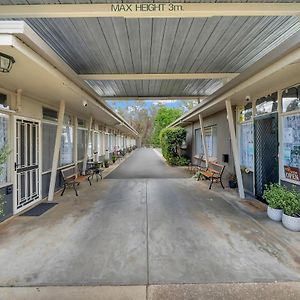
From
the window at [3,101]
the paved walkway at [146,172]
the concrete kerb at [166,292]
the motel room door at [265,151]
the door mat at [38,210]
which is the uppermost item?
the window at [3,101]

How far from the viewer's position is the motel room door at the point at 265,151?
5426 mm

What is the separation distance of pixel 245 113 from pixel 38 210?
6.34m

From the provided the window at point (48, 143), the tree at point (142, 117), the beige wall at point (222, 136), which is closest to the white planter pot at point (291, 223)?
the beige wall at point (222, 136)

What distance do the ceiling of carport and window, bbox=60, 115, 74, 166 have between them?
2.42m

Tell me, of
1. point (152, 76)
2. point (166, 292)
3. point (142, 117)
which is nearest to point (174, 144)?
point (152, 76)

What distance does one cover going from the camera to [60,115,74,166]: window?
8.09 m

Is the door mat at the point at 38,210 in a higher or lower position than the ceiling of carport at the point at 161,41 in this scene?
lower

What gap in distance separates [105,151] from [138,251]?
1297 centimetres

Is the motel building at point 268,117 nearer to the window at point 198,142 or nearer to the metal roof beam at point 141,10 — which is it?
the metal roof beam at point 141,10

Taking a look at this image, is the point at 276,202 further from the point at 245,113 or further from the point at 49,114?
the point at 49,114

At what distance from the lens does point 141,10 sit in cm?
363

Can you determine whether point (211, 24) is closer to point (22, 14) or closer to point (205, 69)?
point (205, 69)

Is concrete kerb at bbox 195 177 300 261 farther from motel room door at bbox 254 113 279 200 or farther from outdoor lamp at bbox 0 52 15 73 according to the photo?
outdoor lamp at bbox 0 52 15 73

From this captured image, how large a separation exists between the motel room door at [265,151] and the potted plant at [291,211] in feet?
4.22
